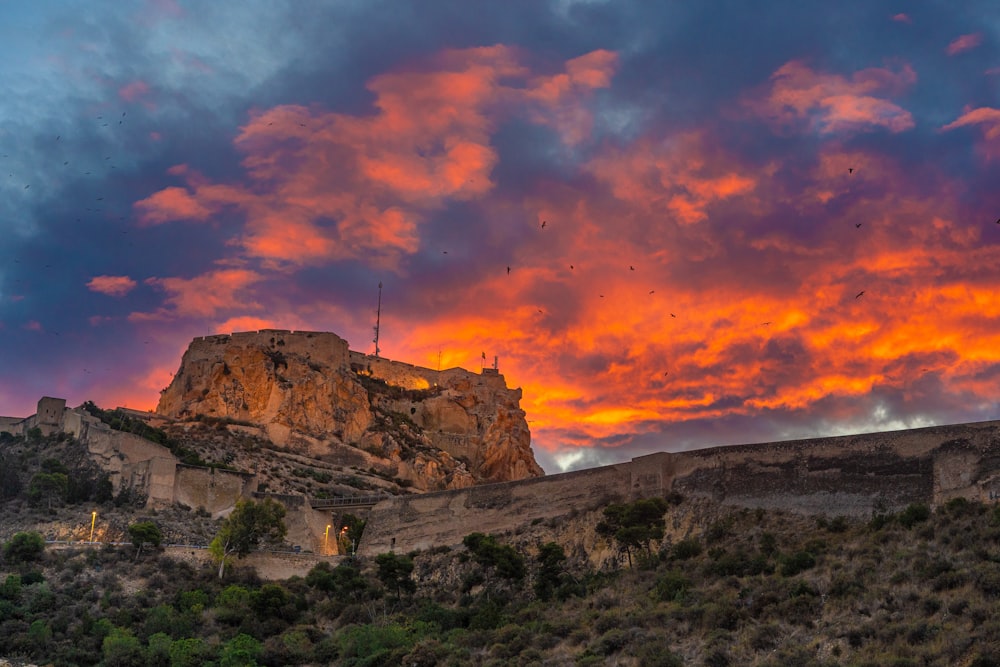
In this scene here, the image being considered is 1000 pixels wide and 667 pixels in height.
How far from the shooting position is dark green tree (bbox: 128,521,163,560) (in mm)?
48094

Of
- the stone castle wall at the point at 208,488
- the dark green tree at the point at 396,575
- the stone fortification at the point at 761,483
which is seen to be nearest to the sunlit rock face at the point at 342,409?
the stone castle wall at the point at 208,488

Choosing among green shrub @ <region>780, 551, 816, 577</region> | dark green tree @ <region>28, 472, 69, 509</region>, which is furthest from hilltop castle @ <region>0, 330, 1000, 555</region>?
green shrub @ <region>780, 551, 816, 577</region>

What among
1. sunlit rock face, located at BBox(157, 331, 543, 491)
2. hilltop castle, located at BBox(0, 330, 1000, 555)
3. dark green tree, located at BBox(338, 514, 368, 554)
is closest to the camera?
hilltop castle, located at BBox(0, 330, 1000, 555)

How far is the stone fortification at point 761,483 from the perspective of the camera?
113ft

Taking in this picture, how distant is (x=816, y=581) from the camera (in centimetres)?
3159

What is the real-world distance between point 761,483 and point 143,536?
83.4 ft

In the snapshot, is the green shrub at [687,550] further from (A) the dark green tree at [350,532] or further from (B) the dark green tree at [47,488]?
(B) the dark green tree at [47,488]

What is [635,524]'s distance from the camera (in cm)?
4097

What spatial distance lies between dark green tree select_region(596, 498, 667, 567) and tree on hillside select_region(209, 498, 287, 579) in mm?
16139

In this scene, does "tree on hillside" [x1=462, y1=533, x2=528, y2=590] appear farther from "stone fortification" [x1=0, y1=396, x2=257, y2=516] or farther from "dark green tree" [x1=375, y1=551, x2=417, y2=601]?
"stone fortification" [x1=0, y1=396, x2=257, y2=516]

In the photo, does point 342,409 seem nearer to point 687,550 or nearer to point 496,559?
point 496,559

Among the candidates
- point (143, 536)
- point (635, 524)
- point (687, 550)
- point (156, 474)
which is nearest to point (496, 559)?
point (635, 524)

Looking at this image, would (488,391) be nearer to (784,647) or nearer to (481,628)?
(481,628)

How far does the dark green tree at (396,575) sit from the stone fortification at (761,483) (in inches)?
143
